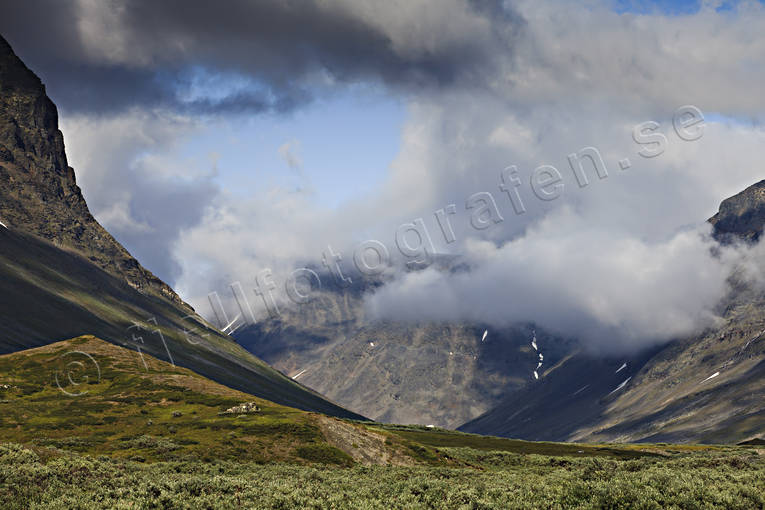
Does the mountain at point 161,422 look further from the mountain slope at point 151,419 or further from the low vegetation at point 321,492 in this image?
the low vegetation at point 321,492

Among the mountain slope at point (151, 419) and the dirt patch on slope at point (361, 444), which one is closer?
the mountain slope at point (151, 419)

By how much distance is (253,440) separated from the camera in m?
90.5

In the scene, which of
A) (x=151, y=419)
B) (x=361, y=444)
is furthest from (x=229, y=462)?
(x=151, y=419)

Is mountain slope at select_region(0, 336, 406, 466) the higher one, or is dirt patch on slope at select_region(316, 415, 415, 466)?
mountain slope at select_region(0, 336, 406, 466)

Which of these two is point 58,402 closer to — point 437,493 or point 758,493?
point 437,493

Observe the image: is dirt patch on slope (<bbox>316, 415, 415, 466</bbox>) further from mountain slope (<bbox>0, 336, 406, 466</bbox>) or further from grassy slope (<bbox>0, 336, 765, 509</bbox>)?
grassy slope (<bbox>0, 336, 765, 509</bbox>)

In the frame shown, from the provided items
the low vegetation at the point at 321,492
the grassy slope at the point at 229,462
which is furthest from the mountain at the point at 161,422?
the low vegetation at the point at 321,492

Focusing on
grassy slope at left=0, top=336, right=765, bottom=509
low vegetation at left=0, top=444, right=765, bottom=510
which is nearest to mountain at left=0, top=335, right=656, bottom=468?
grassy slope at left=0, top=336, right=765, bottom=509

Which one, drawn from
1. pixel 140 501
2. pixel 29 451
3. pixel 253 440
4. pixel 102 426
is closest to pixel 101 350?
pixel 102 426

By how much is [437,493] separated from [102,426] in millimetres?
77405

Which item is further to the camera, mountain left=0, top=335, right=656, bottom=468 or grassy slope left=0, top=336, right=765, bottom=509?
mountain left=0, top=335, right=656, bottom=468

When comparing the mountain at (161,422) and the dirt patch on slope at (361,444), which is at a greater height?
the mountain at (161,422)

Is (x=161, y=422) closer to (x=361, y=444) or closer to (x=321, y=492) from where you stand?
(x=361, y=444)

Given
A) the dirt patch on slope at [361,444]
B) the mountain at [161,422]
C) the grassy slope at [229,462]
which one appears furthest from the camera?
the dirt patch on slope at [361,444]
